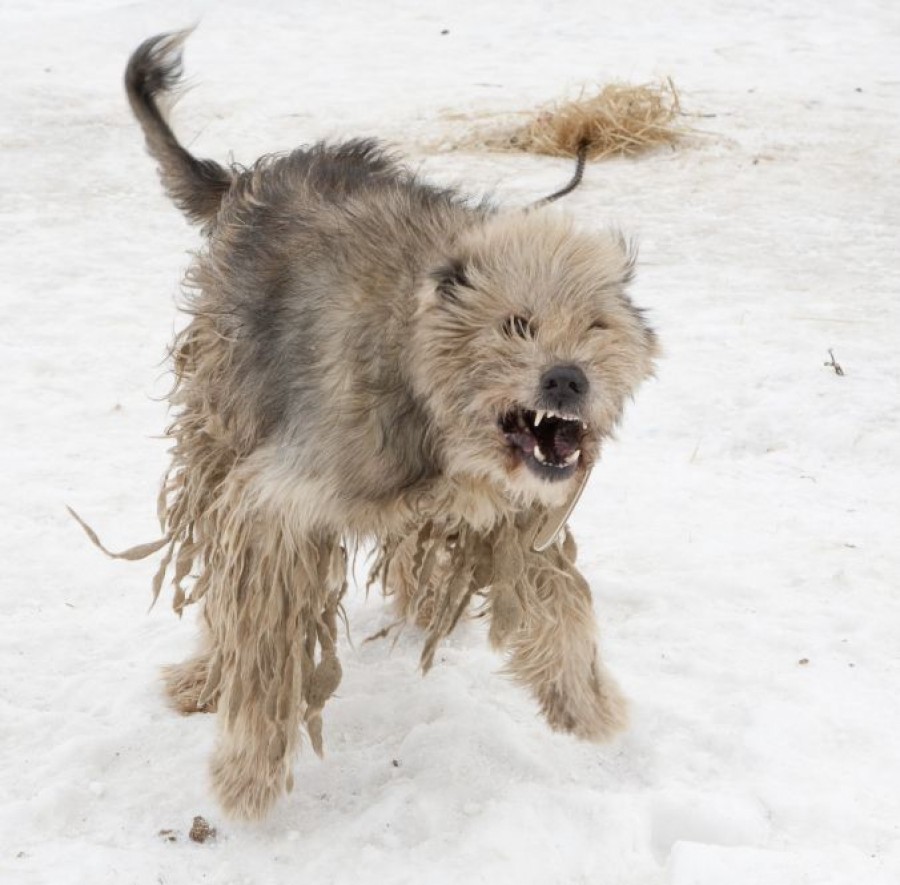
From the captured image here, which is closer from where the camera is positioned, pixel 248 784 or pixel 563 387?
pixel 563 387

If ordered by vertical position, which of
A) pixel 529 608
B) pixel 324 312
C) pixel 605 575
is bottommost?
pixel 605 575

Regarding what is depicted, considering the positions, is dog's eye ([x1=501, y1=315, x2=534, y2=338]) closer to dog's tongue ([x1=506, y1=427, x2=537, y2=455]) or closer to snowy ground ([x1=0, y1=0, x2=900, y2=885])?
dog's tongue ([x1=506, y1=427, x2=537, y2=455])

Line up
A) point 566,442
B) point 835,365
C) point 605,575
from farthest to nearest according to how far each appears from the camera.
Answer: point 835,365, point 605,575, point 566,442

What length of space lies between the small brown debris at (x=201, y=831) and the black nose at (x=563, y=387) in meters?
1.32

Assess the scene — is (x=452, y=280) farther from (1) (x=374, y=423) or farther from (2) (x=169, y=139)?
(2) (x=169, y=139)

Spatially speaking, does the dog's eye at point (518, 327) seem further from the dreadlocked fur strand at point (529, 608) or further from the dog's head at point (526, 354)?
the dreadlocked fur strand at point (529, 608)

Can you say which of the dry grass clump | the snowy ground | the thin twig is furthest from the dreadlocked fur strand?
the dry grass clump

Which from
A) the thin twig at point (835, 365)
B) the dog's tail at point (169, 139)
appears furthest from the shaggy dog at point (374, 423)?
the thin twig at point (835, 365)

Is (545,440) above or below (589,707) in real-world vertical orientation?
above

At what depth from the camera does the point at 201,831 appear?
282cm

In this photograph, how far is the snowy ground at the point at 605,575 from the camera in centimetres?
279

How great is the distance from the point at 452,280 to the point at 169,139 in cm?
153

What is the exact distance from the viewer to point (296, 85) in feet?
30.8

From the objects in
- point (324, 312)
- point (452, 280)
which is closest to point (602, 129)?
point (324, 312)
